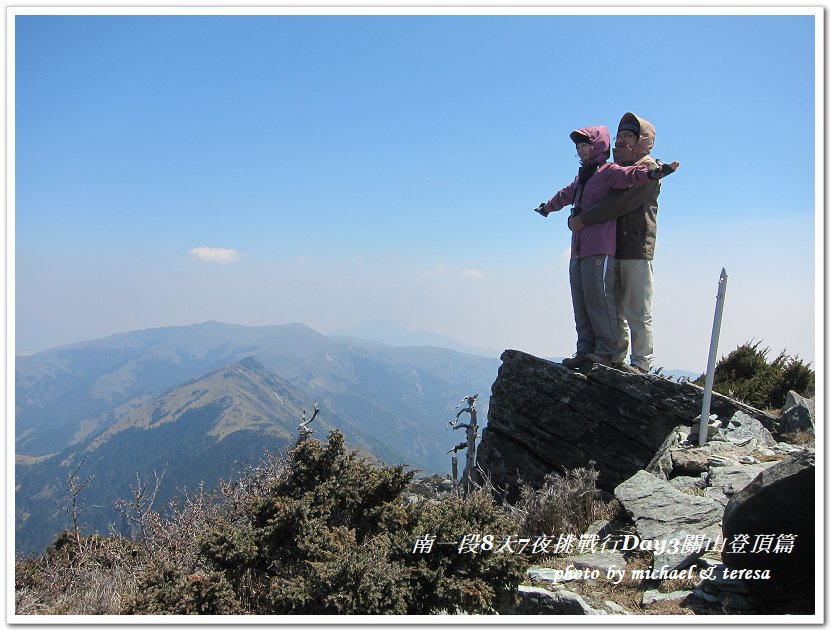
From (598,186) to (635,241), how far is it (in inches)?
39.0

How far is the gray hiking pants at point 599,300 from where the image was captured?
28.5 feet

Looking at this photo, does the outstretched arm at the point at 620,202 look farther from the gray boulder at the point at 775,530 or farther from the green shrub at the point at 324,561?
the green shrub at the point at 324,561

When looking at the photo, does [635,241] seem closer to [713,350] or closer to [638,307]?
[638,307]

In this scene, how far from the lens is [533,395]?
8797 millimetres

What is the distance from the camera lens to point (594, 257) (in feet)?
28.6

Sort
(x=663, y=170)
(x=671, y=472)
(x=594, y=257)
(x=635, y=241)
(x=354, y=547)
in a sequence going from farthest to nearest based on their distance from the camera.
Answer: (x=594, y=257)
(x=635, y=241)
(x=663, y=170)
(x=671, y=472)
(x=354, y=547)

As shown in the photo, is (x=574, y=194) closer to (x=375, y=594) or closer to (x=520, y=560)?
(x=520, y=560)

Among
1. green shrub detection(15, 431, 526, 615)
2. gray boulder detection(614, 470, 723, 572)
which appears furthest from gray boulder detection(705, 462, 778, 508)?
green shrub detection(15, 431, 526, 615)

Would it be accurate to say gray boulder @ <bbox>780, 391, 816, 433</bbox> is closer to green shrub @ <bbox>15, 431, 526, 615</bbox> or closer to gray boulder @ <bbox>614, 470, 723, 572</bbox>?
gray boulder @ <bbox>614, 470, 723, 572</bbox>

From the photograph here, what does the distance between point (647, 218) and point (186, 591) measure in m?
7.56

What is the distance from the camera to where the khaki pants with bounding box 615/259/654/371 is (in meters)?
8.57

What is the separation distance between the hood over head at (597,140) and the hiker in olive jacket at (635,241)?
26cm

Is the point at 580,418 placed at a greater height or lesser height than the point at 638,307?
lesser

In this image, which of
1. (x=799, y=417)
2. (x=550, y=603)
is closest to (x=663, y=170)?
(x=799, y=417)
